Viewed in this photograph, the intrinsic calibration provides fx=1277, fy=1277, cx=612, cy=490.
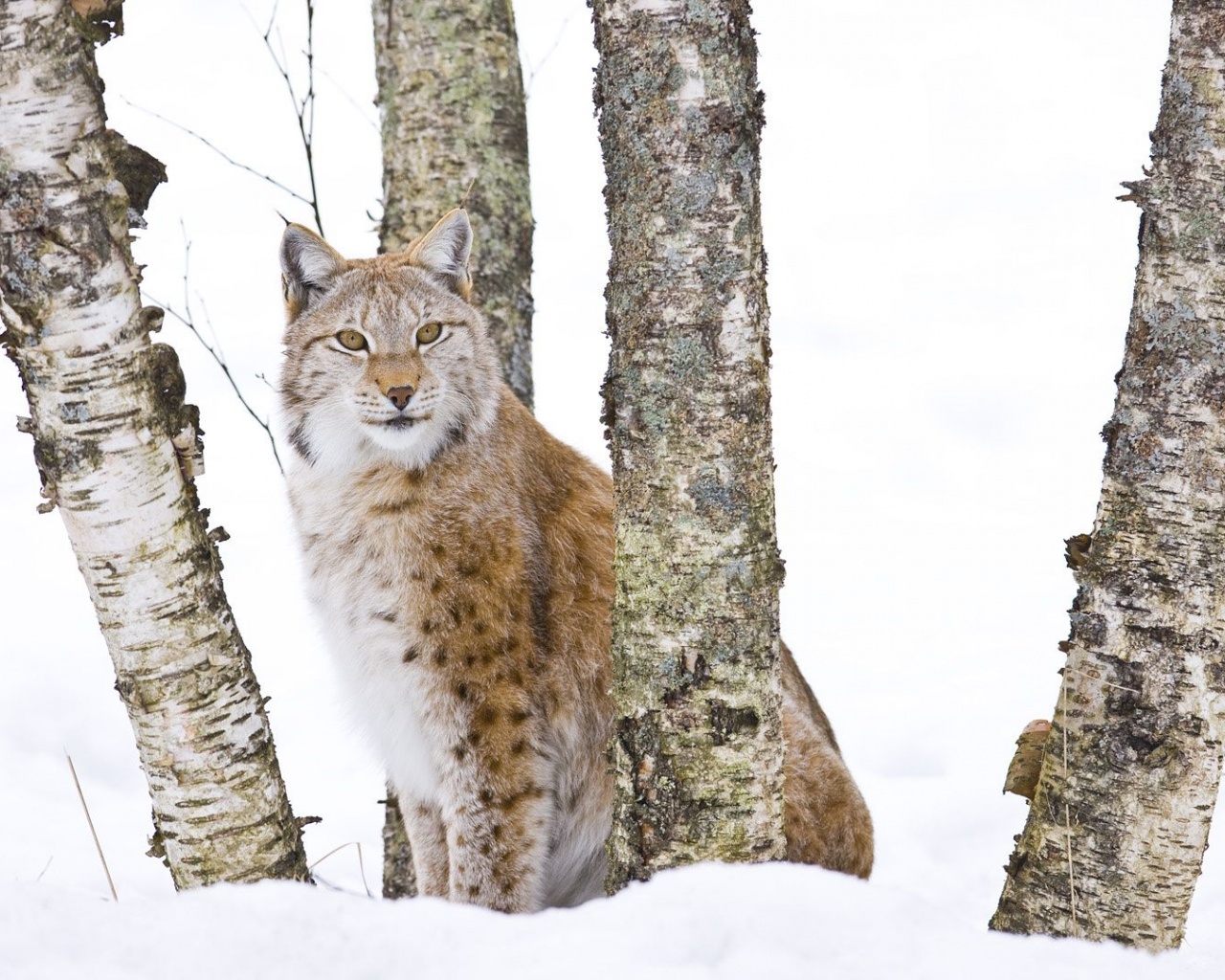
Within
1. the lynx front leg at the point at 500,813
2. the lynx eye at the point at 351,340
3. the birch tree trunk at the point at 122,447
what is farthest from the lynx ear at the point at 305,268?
the lynx front leg at the point at 500,813

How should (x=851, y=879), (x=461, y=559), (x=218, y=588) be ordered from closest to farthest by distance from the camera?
(x=851, y=879)
(x=218, y=588)
(x=461, y=559)

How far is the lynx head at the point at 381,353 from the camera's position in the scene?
12.9 ft

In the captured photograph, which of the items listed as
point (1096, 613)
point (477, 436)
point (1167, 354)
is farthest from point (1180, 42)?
point (477, 436)

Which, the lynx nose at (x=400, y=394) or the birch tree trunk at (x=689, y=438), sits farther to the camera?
the lynx nose at (x=400, y=394)

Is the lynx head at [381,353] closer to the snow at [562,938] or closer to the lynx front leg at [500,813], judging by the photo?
the lynx front leg at [500,813]

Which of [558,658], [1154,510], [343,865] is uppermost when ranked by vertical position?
[1154,510]

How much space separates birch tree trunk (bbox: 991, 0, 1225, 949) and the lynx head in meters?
1.96

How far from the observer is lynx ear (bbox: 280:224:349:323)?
412cm

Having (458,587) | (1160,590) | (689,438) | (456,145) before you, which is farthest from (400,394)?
(1160,590)

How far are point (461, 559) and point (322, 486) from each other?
0.61 meters

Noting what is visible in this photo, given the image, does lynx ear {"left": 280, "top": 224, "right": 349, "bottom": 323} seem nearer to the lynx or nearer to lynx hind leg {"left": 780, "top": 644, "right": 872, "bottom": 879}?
the lynx

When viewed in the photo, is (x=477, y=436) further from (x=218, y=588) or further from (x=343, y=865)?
(x=343, y=865)

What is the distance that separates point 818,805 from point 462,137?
9.51ft

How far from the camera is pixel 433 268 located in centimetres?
426
